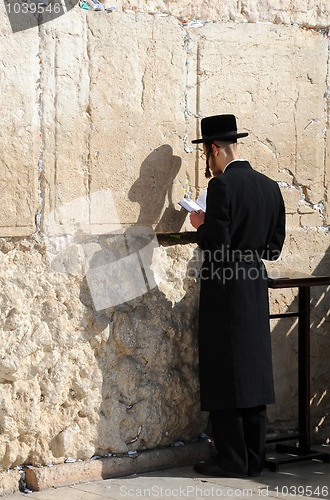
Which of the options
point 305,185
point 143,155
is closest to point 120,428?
point 143,155

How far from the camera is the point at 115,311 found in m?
4.62

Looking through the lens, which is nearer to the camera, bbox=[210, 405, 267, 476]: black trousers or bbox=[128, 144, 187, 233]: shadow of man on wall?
bbox=[210, 405, 267, 476]: black trousers

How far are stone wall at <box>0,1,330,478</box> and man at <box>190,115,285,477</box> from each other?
0.81 feet

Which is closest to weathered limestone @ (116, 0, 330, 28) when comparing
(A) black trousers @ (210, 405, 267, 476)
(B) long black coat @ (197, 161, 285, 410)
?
(B) long black coat @ (197, 161, 285, 410)

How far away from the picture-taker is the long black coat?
177 inches

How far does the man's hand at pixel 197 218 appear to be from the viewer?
→ 181 inches

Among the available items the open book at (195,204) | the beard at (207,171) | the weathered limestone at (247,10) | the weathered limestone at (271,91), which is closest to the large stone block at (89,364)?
the open book at (195,204)

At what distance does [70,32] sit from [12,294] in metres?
1.30

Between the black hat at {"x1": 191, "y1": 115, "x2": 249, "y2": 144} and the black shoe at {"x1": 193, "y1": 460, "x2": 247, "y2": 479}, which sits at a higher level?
the black hat at {"x1": 191, "y1": 115, "x2": 249, "y2": 144}

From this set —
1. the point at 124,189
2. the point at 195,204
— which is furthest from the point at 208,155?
the point at 124,189

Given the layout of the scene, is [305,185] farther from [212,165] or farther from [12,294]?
[12,294]

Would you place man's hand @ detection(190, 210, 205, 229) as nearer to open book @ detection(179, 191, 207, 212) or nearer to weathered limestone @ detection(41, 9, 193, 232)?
open book @ detection(179, 191, 207, 212)

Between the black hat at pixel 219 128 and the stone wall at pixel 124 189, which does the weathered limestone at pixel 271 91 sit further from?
the black hat at pixel 219 128

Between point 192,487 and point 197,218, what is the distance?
1322 millimetres
